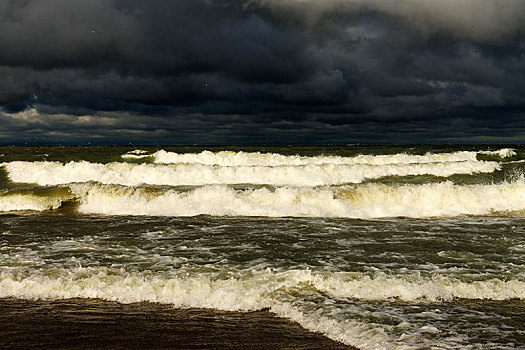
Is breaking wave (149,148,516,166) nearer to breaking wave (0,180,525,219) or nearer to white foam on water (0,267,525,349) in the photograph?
breaking wave (0,180,525,219)

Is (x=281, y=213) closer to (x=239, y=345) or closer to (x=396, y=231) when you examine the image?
(x=396, y=231)

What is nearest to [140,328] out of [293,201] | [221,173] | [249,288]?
[249,288]

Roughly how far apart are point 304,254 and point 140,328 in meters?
4.86

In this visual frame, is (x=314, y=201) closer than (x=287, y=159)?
Yes

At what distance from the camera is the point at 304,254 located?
9992 mm

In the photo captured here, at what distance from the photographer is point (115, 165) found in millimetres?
33781

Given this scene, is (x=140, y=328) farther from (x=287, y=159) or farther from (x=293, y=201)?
(x=287, y=159)

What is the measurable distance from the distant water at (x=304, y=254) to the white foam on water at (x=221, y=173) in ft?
36.7

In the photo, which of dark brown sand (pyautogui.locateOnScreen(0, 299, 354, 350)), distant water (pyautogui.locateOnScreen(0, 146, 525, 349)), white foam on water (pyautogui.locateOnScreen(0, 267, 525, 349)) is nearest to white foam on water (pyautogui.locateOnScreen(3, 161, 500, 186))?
distant water (pyautogui.locateOnScreen(0, 146, 525, 349))

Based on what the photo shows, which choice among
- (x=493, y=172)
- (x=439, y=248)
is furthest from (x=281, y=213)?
(x=493, y=172)

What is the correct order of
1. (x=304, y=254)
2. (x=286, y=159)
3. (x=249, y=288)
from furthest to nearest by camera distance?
1. (x=286, y=159)
2. (x=304, y=254)
3. (x=249, y=288)

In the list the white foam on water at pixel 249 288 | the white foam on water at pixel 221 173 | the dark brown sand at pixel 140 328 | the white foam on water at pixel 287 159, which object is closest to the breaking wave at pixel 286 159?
the white foam on water at pixel 287 159

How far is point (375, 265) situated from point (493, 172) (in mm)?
28908

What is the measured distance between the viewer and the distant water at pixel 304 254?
6.35m
